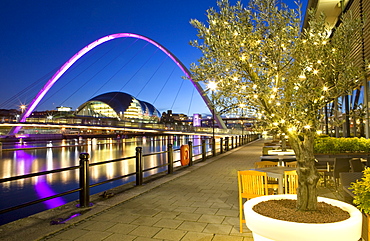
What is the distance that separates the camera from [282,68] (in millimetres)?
3877

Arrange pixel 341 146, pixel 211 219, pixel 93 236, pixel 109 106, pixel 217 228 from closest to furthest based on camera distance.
Answer: pixel 93 236 → pixel 217 228 → pixel 211 219 → pixel 341 146 → pixel 109 106

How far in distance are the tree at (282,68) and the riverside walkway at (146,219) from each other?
1.82m

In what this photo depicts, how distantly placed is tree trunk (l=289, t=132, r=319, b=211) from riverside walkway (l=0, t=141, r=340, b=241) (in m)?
1.14

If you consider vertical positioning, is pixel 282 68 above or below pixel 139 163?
above

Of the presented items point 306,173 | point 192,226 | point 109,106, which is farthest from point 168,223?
point 109,106

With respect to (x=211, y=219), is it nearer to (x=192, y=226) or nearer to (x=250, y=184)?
(x=192, y=226)

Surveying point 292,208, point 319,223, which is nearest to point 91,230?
point 292,208

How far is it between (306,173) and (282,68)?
4.56 ft

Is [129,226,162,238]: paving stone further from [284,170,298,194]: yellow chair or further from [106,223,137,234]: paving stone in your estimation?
[284,170,298,194]: yellow chair

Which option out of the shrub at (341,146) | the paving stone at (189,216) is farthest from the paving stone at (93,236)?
the shrub at (341,146)

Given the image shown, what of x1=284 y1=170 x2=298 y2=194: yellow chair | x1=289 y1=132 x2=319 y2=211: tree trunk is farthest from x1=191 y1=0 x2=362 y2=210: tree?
x1=284 y1=170 x2=298 y2=194: yellow chair

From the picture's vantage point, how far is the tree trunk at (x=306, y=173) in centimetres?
347

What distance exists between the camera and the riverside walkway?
441 cm

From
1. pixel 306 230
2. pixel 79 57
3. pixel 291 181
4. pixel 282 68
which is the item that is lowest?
pixel 306 230
